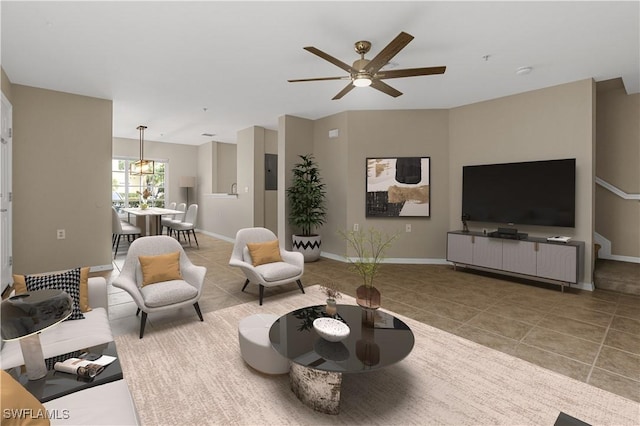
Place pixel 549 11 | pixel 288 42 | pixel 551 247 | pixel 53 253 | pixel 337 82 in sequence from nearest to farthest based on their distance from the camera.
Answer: pixel 549 11, pixel 288 42, pixel 551 247, pixel 337 82, pixel 53 253

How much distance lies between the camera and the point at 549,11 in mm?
2619

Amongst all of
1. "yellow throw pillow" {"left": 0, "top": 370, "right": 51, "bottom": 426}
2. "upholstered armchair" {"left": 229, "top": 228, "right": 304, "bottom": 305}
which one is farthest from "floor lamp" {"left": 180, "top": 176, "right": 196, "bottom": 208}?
"yellow throw pillow" {"left": 0, "top": 370, "right": 51, "bottom": 426}

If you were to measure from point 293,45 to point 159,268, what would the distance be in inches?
103

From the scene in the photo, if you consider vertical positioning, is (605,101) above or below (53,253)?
above

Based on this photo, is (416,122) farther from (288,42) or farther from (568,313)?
(568,313)

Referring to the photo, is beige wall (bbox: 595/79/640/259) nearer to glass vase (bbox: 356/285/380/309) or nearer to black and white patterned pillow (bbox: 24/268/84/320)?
glass vase (bbox: 356/285/380/309)

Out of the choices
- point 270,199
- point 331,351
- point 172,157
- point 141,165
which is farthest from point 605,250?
point 172,157

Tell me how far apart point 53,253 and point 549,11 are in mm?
6673

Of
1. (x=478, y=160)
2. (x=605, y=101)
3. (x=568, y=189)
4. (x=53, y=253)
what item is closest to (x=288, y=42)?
(x=478, y=160)

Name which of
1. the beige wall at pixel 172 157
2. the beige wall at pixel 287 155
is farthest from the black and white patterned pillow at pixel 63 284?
the beige wall at pixel 172 157

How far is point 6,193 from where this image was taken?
13.2 ft

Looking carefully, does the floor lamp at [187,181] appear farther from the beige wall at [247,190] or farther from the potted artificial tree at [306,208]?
the potted artificial tree at [306,208]

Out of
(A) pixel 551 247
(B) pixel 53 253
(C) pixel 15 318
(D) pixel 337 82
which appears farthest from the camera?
(B) pixel 53 253

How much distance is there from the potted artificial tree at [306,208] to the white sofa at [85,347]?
11.9 ft
